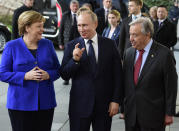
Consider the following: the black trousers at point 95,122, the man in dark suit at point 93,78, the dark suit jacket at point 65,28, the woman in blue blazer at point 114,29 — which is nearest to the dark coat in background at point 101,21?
the dark suit jacket at point 65,28

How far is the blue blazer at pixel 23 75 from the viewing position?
13.4 ft

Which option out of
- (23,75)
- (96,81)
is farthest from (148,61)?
(23,75)

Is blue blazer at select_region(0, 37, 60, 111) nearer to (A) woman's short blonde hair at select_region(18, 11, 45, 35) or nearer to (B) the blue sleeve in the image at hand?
(B) the blue sleeve

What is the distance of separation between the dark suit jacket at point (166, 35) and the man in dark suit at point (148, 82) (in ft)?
12.5

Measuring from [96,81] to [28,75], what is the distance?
65cm

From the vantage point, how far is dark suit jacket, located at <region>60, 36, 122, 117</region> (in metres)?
4.07

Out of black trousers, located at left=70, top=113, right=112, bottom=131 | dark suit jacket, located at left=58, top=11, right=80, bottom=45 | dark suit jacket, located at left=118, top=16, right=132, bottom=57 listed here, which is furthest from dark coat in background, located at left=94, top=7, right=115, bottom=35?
black trousers, located at left=70, top=113, right=112, bottom=131

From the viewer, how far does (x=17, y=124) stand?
4.14m

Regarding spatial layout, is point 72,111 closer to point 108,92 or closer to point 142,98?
point 108,92

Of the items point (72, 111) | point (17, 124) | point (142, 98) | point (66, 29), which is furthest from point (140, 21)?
point (66, 29)

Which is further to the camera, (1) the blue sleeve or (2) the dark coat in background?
(2) the dark coat in background

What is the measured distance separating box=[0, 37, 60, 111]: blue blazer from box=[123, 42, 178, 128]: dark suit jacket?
778 mm

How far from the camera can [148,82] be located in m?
3.98

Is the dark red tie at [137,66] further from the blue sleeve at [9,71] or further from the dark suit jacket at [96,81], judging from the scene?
the blue sleeve at [9,71]
